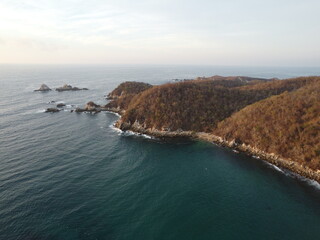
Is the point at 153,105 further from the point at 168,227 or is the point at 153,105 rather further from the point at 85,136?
the point at 168,227

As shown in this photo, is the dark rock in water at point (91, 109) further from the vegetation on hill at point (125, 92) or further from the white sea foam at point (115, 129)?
the white sea foam at point (115, 129)

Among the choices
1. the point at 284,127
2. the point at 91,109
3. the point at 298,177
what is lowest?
the point at 298,177

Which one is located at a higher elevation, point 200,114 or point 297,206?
point 200,114

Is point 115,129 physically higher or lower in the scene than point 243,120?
lower

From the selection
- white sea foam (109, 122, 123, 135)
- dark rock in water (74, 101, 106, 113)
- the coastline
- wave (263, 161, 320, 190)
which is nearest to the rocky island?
the coastline

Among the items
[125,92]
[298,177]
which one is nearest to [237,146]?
[298,177]

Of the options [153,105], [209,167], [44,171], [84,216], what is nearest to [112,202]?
[84,216]

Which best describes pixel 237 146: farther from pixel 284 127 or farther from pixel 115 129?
pixel 115 129
